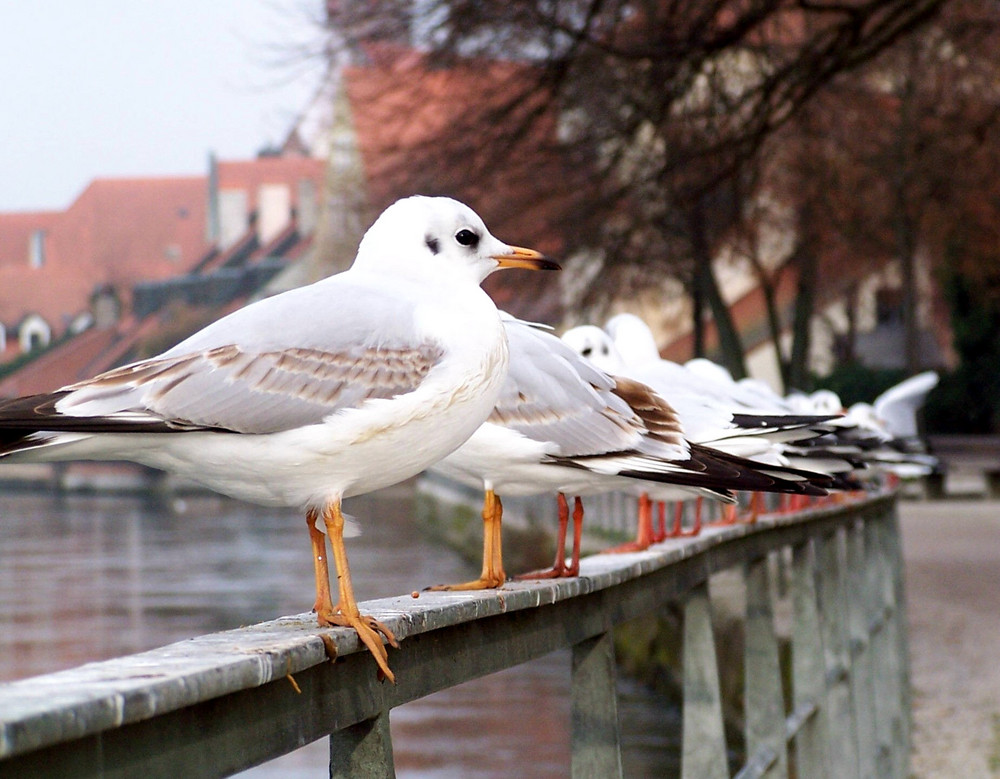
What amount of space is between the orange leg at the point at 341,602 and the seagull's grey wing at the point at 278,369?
165mm

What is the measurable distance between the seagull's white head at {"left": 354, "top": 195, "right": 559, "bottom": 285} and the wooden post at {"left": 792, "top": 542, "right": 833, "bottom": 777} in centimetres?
284

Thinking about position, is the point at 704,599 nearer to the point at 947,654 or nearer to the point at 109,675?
the point at 109,675

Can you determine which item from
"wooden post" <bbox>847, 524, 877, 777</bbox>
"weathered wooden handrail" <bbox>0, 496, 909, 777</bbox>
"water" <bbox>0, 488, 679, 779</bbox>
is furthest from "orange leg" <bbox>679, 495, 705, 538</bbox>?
"water" <bbox>0, 488, 679, 779</bbox>

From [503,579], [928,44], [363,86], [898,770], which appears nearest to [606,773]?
[503,579]

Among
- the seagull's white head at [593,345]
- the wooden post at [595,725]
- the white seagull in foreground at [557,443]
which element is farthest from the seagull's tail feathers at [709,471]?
the seagull's white head at [593,345]

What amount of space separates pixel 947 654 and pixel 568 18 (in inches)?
200

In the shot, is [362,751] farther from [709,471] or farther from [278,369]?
[709,471]

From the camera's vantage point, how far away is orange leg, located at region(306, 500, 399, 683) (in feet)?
6.52

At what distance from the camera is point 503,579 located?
11.0 ft

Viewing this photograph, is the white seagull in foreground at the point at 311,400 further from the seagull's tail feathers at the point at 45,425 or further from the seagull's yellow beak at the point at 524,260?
the seagull's yellow beak at the point at 524,260

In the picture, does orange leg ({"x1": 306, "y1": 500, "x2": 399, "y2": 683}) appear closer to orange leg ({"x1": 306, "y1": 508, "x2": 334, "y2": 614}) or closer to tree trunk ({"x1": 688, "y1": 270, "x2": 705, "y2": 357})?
orange leg ({"x1": 306, "y1": 508, "x2": 334, "y2": 614})

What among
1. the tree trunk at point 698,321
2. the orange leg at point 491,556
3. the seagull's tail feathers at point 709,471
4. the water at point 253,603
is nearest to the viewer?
the seagull's tail feathers at point 709,471

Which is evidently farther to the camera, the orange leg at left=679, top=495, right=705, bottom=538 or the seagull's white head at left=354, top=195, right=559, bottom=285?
the orange leg at left=679, top=495, right=705, bottom=538

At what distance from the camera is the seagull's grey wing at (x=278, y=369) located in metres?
2.22
